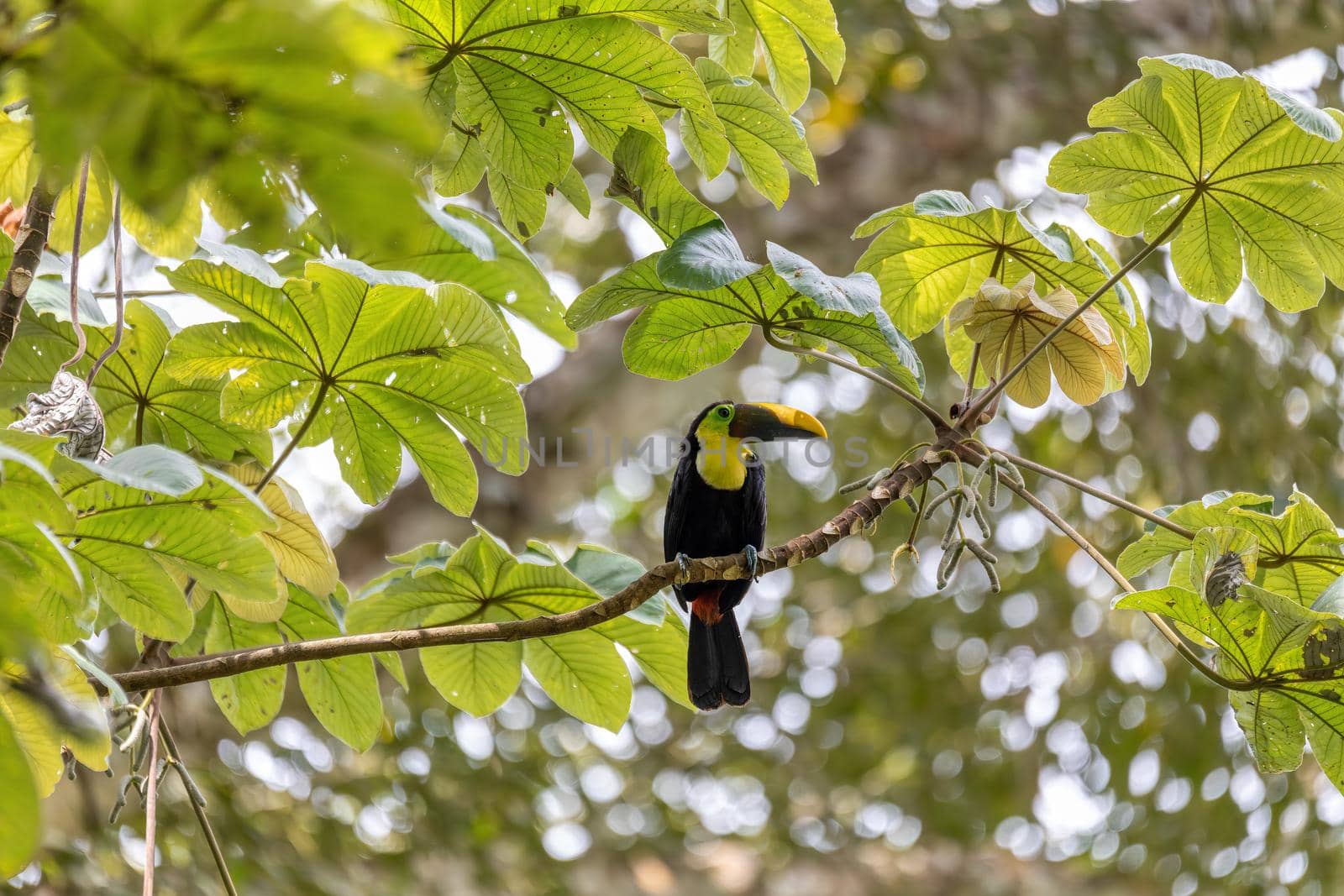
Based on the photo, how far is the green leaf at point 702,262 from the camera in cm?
167

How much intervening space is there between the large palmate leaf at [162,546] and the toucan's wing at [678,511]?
1965 millimetres

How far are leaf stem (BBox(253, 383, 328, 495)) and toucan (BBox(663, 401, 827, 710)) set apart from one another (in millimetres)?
1190

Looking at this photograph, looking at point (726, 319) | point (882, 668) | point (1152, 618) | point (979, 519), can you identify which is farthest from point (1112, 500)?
point (882, 668)

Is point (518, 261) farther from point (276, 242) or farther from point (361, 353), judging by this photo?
point (276, 242)

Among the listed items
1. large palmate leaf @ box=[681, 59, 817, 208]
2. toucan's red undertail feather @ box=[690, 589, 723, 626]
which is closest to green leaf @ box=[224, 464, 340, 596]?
large palmate leaf @ box=[681, 59, 817, 208]

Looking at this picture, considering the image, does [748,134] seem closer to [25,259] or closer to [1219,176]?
[1219,176]

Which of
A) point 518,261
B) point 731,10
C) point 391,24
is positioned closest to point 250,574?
point 391,24

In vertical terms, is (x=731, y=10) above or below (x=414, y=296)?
above

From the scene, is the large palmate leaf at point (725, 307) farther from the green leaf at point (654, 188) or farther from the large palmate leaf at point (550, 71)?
the large palmate leaf at point (550, 71)

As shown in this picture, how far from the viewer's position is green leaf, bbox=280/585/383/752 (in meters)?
2.17

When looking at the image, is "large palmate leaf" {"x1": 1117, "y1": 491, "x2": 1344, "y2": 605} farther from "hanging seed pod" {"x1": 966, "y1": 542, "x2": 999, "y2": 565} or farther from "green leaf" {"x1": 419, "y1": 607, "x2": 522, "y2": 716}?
"green leaf" {"x1": 419, "y1": 607, "x2": 522, "y2": 716}

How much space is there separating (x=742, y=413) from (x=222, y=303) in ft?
5.15

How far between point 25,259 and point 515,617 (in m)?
1.02

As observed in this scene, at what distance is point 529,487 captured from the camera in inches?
215
